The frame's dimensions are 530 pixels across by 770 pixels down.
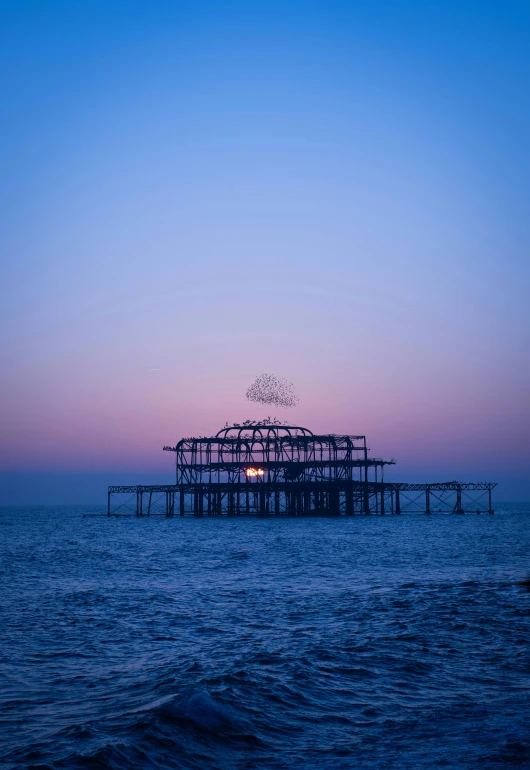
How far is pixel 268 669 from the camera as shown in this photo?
48.6 ft

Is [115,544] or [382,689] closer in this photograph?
[382,689]

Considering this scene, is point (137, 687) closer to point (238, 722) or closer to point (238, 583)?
point (238, 722)

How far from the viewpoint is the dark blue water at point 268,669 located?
10.4m

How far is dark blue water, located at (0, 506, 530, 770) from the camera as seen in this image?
408 inches

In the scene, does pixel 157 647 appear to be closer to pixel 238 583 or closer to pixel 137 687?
pixel 137 687

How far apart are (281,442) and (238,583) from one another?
4987 cm

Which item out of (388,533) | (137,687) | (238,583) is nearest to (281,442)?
(388,533)

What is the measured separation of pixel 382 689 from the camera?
1338cm

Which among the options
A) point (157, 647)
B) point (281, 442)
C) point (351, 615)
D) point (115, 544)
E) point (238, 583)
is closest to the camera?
point (157, 647)

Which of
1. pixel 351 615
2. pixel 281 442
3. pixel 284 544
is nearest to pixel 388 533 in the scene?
pixel 284 544

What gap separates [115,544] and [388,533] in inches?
931

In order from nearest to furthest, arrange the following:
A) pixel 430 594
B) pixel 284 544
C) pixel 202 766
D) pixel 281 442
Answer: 1. pixel 202 766
2. pixel 430 594
3. pixel 284 544
4. pixel 281 442

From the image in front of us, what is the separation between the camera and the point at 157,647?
17.0m

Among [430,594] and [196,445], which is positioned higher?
[196,445]
